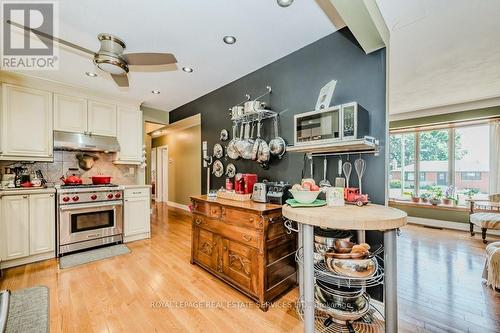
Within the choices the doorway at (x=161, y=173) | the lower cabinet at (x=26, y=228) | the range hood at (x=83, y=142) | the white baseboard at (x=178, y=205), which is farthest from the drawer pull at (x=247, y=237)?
the doorway at (x=161, y=173)

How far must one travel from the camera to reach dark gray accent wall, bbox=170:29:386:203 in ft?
6.17

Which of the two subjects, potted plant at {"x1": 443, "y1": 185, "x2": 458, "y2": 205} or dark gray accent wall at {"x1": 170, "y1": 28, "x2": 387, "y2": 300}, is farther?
potted plant at {"x1": 443, "y1": 185, "x2": 458, "y2": 205}

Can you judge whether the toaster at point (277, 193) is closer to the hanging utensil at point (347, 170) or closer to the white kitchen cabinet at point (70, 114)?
the hanging utensil at point (347, 170)

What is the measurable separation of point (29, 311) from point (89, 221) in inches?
59.6

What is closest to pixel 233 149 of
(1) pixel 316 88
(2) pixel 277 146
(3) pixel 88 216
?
(2) pixel 277 146

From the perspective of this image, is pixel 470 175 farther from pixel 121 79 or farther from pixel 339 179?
pixel 121 79

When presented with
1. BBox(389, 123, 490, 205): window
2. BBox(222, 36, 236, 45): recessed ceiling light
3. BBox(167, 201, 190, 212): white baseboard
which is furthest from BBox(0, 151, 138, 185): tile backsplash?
BBox(389, 123, 490, 205): window

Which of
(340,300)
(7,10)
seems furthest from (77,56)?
(340,300)

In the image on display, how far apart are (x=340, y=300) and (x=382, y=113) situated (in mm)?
1540

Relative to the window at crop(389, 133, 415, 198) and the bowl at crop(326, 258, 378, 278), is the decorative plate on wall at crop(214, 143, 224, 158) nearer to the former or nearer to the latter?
the bowl at crop(326, 258, 378, 278)

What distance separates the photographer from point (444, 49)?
2514 mm

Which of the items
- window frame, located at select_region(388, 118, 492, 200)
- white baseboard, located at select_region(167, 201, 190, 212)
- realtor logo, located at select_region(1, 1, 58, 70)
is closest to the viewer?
realtor logo, located at select_region(1, 1, 58, 70)

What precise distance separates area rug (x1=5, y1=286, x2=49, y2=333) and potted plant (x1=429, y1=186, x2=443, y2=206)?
6.62m

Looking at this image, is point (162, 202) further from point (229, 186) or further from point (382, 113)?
point (382, 113)
